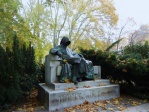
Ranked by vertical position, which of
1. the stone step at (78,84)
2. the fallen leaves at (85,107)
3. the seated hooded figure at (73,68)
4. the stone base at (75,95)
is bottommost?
the fallen leaves at (85,107)

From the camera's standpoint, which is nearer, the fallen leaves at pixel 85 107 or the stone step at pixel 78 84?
the fallen leaves at pixel 85 107

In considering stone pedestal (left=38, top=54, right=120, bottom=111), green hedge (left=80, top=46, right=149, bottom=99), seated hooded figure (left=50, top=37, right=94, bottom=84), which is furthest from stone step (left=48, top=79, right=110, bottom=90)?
green hedge (left=80, top=46, right=149, bottom=99)

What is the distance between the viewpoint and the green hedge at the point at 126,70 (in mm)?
6219

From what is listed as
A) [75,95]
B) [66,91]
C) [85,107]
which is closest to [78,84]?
[75,95]

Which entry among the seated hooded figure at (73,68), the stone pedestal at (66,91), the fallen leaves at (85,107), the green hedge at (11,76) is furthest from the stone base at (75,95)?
the green hedge at (11,76)

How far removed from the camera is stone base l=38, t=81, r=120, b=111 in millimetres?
4961

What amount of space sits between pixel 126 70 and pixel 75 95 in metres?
2.19

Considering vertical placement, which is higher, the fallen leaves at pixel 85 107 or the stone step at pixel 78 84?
the stone step at pixel 78 84

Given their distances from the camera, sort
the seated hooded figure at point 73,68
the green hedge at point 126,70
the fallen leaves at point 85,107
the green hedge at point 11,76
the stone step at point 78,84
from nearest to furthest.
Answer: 1. the fallen leaves at point 85,107
2. the green hedge at point 11,76
3. the stone step at point 78,84
4. the seated hooded figure at point 73,68
5. the green hedge at point 126,70

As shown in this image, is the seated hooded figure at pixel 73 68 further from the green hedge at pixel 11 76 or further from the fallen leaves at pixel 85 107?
the green hedge at pixel 11 76

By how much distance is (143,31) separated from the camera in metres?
26.4

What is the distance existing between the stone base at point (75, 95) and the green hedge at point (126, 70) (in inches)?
31.1

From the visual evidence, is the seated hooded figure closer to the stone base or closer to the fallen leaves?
the stone base

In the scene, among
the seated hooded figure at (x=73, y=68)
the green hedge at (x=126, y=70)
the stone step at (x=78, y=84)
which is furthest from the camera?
the green hedge at (x=126, y=70)
